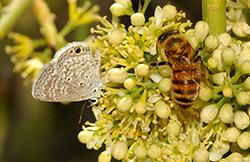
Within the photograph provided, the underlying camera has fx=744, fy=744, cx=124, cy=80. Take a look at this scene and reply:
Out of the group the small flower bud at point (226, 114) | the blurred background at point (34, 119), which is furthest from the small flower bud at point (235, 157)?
the blurred background at point (34, 119)

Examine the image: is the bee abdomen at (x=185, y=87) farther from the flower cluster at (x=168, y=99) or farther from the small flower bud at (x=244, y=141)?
the small flower bud at (x=244, y=141)

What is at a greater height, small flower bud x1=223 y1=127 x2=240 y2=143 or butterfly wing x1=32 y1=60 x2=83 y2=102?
butterfly wing x1=32 y1=60 x2=83 y2=102

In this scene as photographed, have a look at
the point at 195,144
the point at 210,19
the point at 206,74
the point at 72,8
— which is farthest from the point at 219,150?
the point at 72,8

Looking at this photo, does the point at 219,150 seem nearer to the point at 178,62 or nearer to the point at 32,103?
the point at 178,62

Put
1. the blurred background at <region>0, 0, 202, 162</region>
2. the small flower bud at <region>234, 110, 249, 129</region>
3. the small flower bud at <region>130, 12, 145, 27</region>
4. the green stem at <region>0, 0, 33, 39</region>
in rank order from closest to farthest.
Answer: the small flower bud at <region>234, 110, 249, 129</region>
the small flower bud at <region>130, 12, 145, 27</region>
the green stem at <region>0, 0, 33, 39</region>
the blurred background at <region>0, 0, 202, 162</region>

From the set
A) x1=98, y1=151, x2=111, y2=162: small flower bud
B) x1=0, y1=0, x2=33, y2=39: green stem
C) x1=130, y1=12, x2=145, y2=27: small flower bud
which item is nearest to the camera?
x1=130, y1=12, x2=145, y2=27: small flower bud

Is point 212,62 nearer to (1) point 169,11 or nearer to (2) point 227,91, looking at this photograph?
(2) point 227,91

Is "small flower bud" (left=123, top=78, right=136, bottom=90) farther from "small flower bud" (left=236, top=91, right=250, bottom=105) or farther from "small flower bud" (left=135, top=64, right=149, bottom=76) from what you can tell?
"small flower bud" (left=236, top=91, right=250, bottom=105)

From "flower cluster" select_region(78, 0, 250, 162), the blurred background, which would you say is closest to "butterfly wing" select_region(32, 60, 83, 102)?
"flower cluster" select_region(78, 0, 250, 162)
